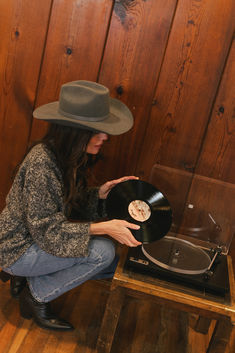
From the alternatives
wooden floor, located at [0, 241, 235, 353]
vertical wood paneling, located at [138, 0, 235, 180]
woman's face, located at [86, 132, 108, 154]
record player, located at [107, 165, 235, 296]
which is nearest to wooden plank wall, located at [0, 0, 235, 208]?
vertical wood paneling, located at [138, 0, 235, 180]

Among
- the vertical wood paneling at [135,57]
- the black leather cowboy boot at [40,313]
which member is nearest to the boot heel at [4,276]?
the black leather cowboy boot at [40,313]

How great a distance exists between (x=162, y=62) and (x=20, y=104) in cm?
67

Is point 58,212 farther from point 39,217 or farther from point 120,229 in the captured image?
point 120,229

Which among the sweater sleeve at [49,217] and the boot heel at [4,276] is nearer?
the sweater sleeve at [49,217]

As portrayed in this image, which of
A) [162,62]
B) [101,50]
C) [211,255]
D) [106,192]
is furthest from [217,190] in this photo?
[101,50]

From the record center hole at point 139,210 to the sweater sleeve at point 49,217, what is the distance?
0.17 metres

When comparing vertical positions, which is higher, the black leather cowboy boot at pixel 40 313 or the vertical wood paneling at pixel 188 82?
the vertical wood paneling at pixel 188 82

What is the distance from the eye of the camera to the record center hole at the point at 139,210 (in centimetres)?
135

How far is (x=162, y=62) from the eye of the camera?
5.10ft

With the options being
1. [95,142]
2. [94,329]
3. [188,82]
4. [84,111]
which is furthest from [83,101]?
[94,329]

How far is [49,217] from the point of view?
1.29 meters

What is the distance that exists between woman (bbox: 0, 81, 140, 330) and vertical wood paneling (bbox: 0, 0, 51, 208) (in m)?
0.35

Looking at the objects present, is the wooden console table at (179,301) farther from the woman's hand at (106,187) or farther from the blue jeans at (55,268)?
the woman's hand at (106,187)

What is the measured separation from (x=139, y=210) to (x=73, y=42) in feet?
2.59
